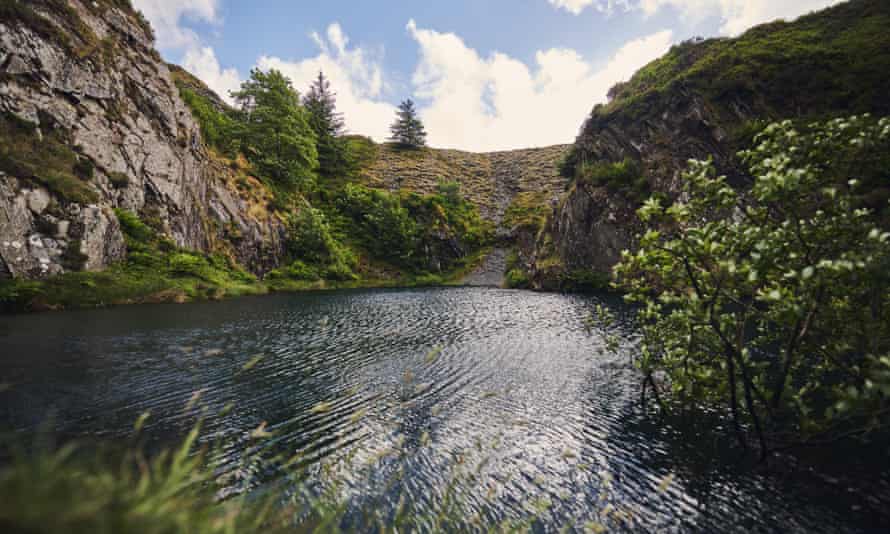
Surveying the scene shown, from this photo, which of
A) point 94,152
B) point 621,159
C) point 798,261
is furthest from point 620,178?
point 94,152

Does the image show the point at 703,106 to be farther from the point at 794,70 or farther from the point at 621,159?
the point at 621,159

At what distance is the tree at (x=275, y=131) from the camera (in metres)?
47.6

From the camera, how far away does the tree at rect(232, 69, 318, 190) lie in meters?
47.6

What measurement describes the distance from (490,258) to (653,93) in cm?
3420

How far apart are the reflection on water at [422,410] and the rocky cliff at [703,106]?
2033 centimetres

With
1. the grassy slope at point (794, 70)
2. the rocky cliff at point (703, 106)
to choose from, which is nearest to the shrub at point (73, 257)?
the rocky cliff at point (703, 106)

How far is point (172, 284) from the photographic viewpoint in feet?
92.8

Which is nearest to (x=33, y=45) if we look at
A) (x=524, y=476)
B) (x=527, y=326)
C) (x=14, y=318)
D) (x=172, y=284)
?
(x=172, y=284)

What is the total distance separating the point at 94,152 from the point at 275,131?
76.3 feet

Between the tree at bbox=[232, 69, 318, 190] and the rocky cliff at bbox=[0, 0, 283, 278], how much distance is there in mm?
8366

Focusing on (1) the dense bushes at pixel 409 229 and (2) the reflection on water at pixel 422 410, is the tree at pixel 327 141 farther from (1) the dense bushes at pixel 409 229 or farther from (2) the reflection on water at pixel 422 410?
(2) the reflection on water at pixel 422 410

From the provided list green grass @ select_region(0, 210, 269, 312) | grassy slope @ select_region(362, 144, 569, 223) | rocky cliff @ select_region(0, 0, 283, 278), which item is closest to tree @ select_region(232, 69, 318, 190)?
rocky cliff @ select_region(0, 0, 283, 278)

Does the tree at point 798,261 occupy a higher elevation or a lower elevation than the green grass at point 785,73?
lower

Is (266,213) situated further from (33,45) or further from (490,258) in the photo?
(490,258)
